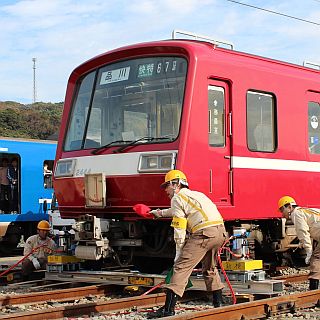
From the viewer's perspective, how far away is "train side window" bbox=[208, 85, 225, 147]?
31.1ft

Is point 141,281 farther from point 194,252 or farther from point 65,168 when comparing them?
point 65,168

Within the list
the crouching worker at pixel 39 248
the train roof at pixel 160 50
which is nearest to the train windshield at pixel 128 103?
the train roof at pixel 160 50

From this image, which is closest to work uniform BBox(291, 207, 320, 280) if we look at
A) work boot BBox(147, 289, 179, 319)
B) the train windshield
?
the train windshield

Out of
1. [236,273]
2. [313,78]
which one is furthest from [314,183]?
[236,273]

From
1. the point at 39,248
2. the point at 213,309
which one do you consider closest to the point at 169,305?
the point at 213,309

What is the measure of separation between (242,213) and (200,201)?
91.7 inches

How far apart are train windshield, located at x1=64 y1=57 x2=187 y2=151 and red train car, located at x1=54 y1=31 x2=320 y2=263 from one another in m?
0.02

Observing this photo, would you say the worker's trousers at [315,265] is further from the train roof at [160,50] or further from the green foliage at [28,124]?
the green foliage at [28,124]

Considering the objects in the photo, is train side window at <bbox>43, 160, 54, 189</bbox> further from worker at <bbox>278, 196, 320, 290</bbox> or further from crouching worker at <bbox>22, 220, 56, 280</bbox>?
worker at <bbox>278, 196, 320, 290</bbox>

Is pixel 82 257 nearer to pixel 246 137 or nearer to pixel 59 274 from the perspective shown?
pixel 59 274

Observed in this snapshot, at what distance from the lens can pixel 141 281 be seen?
9203 millimetres

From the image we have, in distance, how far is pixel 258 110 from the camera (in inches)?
401

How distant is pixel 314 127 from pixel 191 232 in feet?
14.7

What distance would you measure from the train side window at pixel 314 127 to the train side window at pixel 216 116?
213cm
